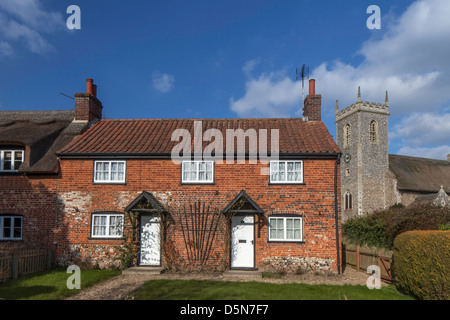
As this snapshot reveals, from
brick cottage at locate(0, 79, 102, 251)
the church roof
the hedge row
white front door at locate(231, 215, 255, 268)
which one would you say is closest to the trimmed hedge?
the hedge row

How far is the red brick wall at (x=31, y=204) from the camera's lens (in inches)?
573


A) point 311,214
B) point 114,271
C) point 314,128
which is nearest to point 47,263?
point 114,271

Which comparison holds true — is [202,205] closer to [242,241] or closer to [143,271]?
[242,241]

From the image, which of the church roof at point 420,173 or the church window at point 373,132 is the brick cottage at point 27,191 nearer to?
the church roof at point 420,173

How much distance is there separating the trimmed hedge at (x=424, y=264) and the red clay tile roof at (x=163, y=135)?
5.06 metres

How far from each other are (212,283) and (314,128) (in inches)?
371

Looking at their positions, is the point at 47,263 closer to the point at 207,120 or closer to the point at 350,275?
the point at 207,120

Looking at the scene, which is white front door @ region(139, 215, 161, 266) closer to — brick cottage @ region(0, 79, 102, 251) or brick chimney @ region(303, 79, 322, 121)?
brick cottage @ region(0, 79, 102, 251)

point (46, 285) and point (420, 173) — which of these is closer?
point (46, 285)

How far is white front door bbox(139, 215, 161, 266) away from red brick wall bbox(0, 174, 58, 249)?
4141 millimetres

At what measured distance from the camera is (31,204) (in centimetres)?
1473

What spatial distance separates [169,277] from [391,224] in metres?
11.6

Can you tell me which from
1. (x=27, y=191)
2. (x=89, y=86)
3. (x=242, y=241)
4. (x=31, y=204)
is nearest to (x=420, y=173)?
(x=242, y=241)

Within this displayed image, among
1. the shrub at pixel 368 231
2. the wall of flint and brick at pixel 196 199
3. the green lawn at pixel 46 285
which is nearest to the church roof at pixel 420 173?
the shrub at pixel 368 231
